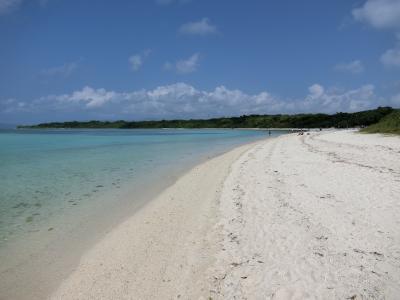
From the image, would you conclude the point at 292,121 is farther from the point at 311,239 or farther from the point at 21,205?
the point at 311,239

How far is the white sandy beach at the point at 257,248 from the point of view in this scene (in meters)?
5.73

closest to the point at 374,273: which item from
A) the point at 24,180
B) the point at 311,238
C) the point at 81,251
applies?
the point at 311,238

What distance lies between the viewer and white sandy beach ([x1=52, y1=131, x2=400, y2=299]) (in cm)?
573

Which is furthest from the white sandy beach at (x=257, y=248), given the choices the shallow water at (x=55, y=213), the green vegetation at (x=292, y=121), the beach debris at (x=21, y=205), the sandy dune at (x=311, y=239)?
the green vegetation at (x=292, y=121)

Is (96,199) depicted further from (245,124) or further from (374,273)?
(245,124)

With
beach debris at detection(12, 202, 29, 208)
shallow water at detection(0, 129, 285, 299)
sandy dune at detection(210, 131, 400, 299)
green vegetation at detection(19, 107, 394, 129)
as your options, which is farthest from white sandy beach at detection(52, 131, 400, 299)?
green vegetation at detection(19, 107, 394, 129)

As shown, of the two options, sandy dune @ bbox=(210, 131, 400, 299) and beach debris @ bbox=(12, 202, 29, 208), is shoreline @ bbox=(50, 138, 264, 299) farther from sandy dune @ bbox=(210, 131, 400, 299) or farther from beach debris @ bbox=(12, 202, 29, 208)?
beach debris @ bbox=(12, 202, 29, 208)

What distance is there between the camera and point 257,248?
7215mm

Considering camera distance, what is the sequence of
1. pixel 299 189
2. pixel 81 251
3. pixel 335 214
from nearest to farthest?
pixel 81 251, pixel 335 214, pixel 299 189

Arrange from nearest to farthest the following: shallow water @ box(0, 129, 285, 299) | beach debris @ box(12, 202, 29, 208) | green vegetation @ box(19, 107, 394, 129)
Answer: shallow water @ box(0, 129, 285, 299), beach debris @ box(12, 202, 29, 208), green vegetation @ box(19, 107, 394, 129)

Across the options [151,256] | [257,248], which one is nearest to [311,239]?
[257,248]

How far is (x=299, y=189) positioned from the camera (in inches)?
480

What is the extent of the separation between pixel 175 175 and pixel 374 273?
14.3 metres

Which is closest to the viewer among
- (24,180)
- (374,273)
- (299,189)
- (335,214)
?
(374,273)
